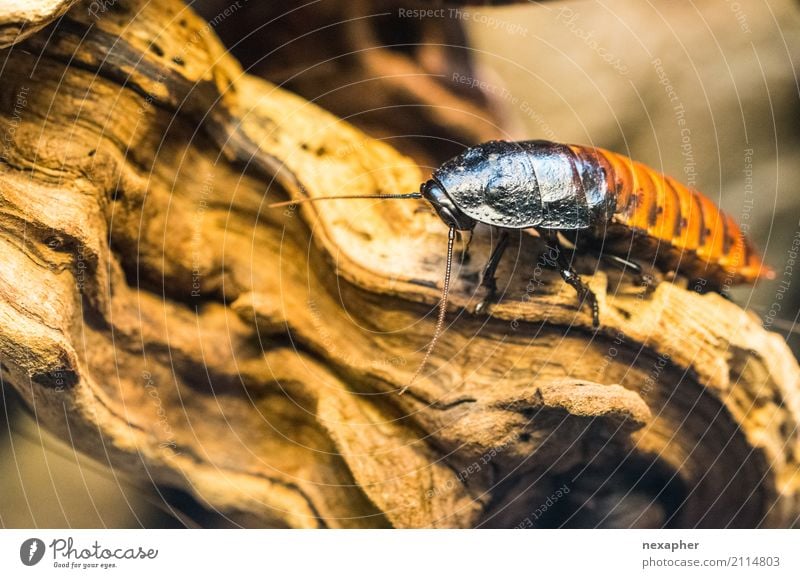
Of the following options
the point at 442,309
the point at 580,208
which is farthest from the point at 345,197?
the point at 580,208

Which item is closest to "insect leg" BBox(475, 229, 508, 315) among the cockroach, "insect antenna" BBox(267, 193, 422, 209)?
the cockroach

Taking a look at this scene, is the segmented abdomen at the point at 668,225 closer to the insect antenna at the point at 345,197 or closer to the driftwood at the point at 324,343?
the driftwood at the point at 324,343

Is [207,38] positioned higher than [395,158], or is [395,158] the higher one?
[207,38]
